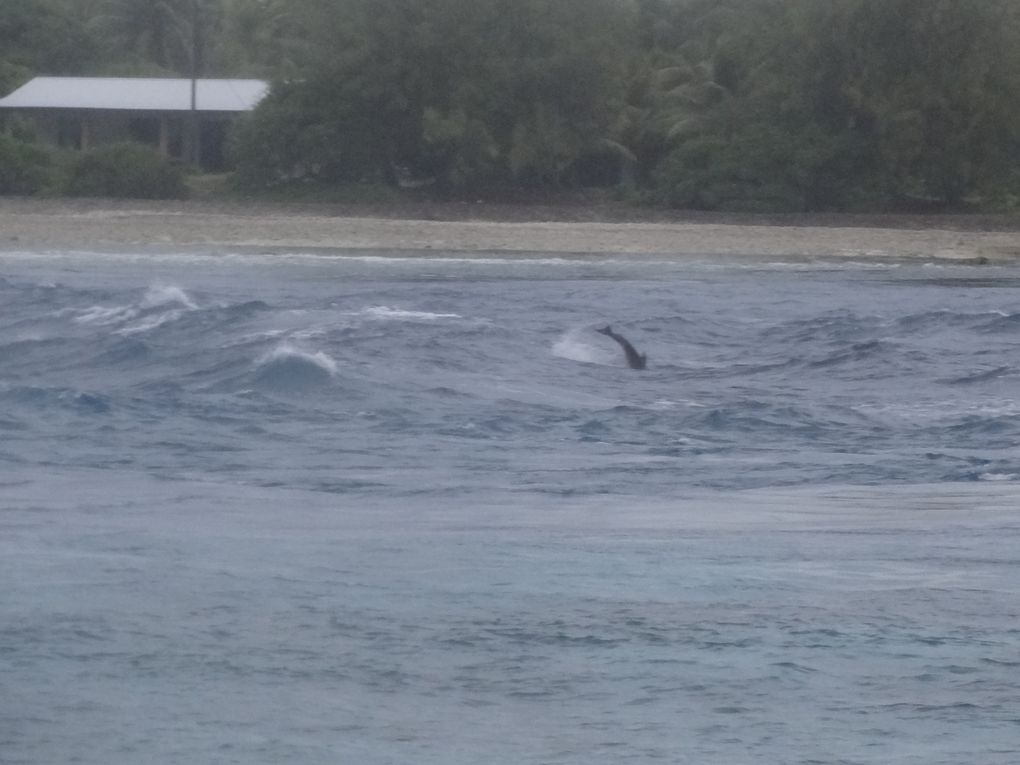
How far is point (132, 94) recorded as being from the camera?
5297cm

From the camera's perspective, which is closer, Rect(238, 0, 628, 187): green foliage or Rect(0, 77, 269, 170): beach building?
Rect(238, 0, 628, 187): green foliage

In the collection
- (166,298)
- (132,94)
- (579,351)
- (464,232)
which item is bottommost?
(579,351)

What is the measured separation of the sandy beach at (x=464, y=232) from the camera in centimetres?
3647

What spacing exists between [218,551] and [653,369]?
10.5 metres

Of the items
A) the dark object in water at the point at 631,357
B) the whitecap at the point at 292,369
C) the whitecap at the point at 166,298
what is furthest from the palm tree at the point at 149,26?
the whitecap at the point at 292,369

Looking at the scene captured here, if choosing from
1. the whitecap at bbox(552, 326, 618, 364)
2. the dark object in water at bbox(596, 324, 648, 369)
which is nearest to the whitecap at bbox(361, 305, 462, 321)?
the whitecap at bbox(552, 326, 618, 364)

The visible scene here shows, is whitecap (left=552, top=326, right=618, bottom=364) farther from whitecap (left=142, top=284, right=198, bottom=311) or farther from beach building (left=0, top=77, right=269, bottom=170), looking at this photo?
beach building (left=0, top=77, right=269, bottom=170)

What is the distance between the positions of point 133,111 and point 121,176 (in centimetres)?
885

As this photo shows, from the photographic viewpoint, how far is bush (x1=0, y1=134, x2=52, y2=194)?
44.5m

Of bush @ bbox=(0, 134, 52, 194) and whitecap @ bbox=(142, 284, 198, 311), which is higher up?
bush @ bbox=(0, 134, 52, 194)

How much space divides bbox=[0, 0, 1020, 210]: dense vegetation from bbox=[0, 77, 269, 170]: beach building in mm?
5023

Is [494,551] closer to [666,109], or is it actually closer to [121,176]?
[121,176]

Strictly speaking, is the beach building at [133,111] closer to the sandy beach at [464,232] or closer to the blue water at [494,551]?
the sandy beach at [464,232]

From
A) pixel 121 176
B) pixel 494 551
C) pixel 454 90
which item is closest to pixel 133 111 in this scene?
pixel 121 176
